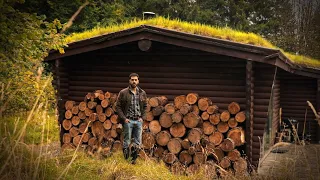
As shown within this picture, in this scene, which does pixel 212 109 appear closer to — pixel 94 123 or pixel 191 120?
pixel 191 120

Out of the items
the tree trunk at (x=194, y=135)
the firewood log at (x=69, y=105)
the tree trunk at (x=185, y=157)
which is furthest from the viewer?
the firewood log at (x=69, y=105)

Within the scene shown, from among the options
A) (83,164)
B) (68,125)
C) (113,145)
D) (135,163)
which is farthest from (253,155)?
(68,125)

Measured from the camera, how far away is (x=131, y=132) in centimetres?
750

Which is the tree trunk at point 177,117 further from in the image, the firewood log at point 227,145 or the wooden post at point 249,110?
the wooden post at point 249,110

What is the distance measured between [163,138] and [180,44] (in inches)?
86.3

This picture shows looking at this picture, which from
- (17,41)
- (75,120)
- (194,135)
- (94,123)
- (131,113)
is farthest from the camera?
(75,120)

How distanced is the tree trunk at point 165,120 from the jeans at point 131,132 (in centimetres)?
92

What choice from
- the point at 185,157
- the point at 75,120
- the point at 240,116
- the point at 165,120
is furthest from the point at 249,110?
the point at 75,120

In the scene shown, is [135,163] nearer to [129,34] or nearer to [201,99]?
[201,99]

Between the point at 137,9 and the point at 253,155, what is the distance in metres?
24.9

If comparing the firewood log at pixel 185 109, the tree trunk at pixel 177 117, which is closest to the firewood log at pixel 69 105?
the tree trunk at pixel 177 117

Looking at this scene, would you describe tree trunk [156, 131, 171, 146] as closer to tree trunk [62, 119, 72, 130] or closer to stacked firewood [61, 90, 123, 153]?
stacked firewood [61, 90, 123, 153]

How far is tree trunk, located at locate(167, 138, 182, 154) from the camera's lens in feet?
26.5

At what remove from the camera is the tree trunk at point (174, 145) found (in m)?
8.07
